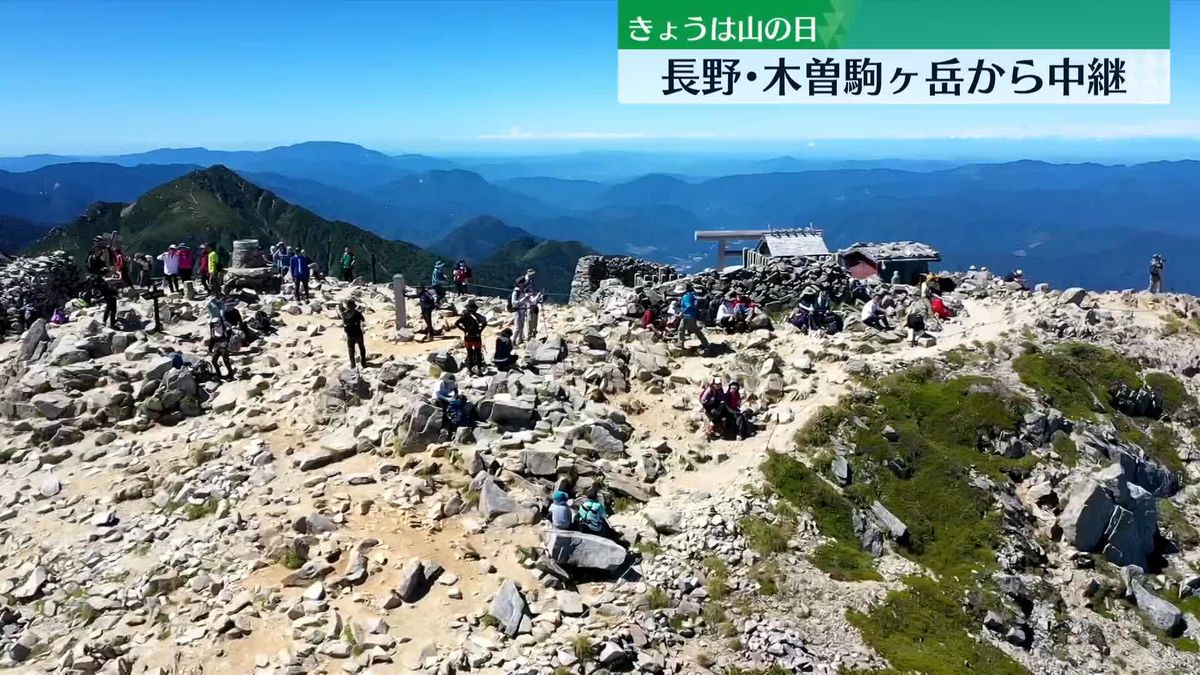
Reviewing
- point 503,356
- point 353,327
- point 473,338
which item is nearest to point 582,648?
point 473,338

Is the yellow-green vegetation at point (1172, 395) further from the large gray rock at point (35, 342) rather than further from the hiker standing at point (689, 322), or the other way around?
the large gray rock at point (35, 342)

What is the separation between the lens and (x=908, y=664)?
41.4ft

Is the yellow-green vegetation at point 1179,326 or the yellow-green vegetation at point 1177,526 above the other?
the yellow-green vegetation at point 1179,326

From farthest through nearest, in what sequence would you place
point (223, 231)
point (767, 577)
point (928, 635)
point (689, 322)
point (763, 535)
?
1. point (223, 231)
2. point (689, 322)
3. point (763, 535)
4. point (767, 577)
5. point (928, 635)

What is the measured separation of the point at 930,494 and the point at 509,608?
10.7 metres

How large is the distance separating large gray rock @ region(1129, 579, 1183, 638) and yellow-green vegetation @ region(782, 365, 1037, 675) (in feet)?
10.1

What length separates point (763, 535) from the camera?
49.6 feet

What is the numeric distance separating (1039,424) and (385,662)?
691 inches

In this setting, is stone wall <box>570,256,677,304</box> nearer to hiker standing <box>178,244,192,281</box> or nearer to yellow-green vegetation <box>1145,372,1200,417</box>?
hiker standing <box>178,244,192,281</box>

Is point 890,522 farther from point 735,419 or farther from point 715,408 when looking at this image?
point 715,408

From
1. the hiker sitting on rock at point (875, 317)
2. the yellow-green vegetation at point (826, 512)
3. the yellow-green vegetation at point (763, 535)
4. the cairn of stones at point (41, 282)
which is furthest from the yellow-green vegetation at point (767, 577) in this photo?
the cairn of stones at point (41, 282)

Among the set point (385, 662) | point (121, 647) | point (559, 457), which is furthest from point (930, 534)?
point (121, 647)

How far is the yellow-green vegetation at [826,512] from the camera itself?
49.7ft

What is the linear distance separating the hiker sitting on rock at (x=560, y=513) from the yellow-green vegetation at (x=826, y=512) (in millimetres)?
4880
